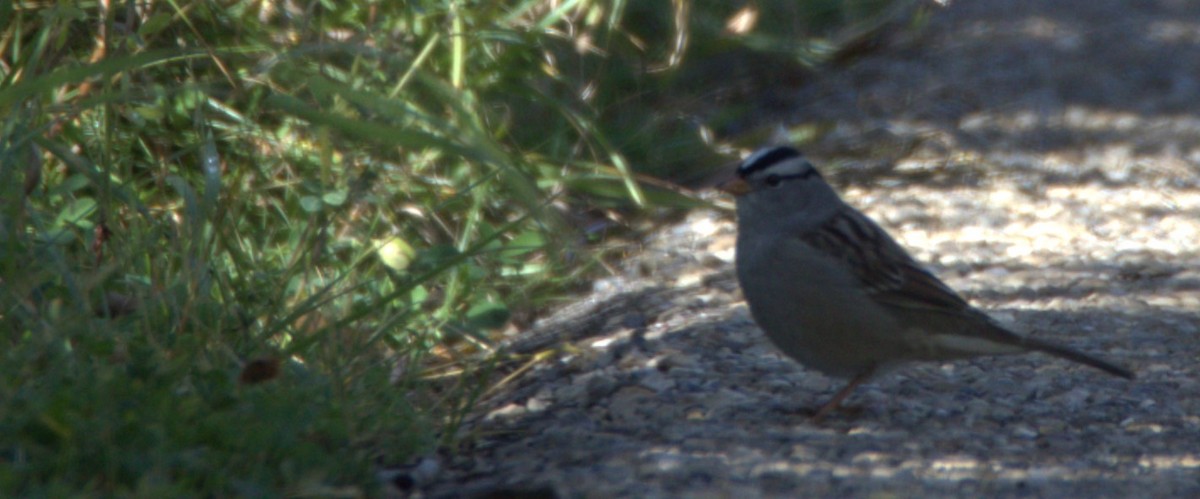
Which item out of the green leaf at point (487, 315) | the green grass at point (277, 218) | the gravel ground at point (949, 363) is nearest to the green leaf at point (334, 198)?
the green grass at point (277, 218)

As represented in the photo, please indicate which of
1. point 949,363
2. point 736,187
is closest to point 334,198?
point 736,187

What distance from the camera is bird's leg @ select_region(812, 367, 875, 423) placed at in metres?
3.62

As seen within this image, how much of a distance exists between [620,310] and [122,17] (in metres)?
1.58

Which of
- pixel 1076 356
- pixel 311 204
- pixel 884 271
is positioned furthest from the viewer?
pixel 311 204

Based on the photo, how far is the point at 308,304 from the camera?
3.23 m

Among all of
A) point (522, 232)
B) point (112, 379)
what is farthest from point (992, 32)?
point (112, 379)

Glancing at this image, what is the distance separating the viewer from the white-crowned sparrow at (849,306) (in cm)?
365

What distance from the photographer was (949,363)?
4.23 m

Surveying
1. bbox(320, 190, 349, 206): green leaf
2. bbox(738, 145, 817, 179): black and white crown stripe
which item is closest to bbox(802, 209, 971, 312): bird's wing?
bbox(738, 145, 817, 179): black and white crown stripe

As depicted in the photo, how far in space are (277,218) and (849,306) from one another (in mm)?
1563

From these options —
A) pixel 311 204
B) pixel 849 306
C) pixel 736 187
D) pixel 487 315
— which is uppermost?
pixel 311 204

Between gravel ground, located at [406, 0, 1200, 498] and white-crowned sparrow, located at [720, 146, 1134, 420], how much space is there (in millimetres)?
136

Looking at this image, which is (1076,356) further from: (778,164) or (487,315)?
(487,315)

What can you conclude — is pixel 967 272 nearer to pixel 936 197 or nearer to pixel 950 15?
pixel 936 197
